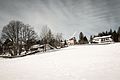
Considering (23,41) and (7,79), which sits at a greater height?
(23,41)

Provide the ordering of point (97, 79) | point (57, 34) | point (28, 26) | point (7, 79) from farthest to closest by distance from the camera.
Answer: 1. point (57, 34)
2. point (28, 26)
3. point (7, 79)
4. point (97, 79)

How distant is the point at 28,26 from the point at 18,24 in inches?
194

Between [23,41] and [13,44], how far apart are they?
568 centimetres

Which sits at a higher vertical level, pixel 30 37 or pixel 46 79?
pixel 30 37

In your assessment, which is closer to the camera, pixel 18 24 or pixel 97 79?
pixel 97 79

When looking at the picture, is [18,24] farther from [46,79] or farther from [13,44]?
[46,79]

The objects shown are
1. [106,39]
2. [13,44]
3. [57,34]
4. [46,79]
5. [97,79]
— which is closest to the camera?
[97,79]

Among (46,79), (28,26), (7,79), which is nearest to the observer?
(46,79)

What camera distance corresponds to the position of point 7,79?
782 centimetres

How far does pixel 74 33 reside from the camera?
371ft

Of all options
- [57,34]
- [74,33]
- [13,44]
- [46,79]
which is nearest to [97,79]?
[46,79]

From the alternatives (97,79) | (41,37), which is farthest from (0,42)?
(97,79)

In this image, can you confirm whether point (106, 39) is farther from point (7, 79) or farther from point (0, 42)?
point (7, 79)

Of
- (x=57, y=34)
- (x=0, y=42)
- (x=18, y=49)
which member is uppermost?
(x=57, y=34)
